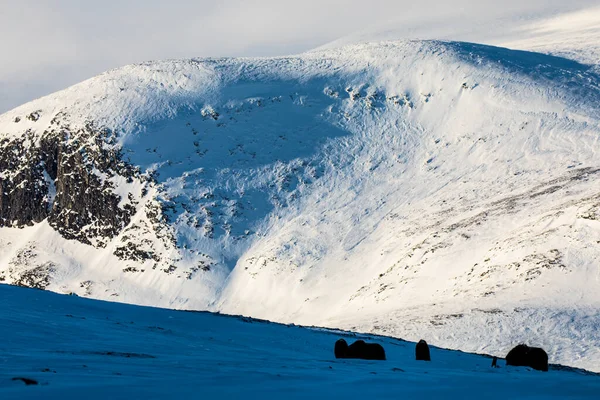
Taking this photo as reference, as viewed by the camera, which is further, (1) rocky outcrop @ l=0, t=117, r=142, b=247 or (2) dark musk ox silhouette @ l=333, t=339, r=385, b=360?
(1) rocky outcrop @ l=0, t=117, r=142, b=247

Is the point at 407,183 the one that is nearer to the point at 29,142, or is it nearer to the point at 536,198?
the point at 536,198

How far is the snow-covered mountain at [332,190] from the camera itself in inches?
1785

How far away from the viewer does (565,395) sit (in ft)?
33.9

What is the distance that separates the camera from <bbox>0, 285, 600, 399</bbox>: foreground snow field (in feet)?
31.8

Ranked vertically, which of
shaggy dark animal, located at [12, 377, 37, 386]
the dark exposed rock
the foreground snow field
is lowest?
the dark exposed rock

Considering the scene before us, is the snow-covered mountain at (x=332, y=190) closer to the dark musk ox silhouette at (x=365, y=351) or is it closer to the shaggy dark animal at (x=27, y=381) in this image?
the dark musk ox silhouette at (x=365, y=351)

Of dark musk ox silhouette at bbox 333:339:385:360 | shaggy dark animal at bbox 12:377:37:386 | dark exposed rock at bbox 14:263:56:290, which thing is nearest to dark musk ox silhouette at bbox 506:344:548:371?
dark musk ox silhouette at bbox 333:339:385:360

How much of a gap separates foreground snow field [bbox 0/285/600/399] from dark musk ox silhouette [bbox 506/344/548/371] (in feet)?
8.40

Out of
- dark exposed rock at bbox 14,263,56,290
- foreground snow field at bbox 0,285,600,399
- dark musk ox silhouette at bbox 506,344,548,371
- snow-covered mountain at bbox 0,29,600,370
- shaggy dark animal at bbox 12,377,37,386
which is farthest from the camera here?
dark exposed rock at bbox 14,263,56,290

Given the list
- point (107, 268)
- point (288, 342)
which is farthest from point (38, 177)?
point (288, 342)

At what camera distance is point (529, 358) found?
19.0 meters

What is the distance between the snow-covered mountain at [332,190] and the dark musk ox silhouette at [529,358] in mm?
15727

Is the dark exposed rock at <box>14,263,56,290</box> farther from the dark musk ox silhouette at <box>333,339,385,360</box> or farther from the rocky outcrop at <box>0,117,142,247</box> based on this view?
the dark musk ox silhouette at <box>333,339,385,360</box>

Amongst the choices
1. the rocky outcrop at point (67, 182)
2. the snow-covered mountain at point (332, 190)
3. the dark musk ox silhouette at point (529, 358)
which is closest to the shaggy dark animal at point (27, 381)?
the dark musk ox silhouette at point (529, 358)
